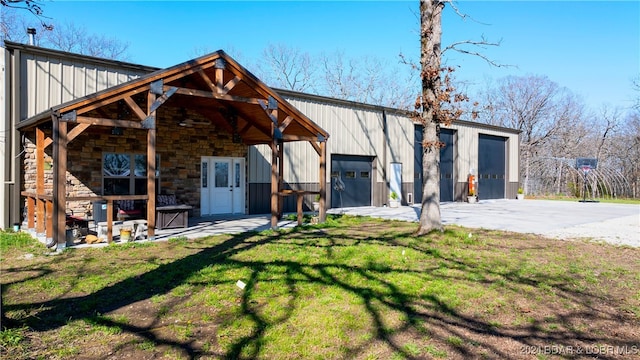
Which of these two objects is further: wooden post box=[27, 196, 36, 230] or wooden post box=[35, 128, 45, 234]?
wooden post box=[27, 196, 36, 230]

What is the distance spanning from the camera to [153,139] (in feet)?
25.1

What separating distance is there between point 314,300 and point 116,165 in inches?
323

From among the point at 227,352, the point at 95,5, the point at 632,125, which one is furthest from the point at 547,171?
the point at 227,352

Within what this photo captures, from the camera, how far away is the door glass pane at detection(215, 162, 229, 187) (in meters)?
12.3

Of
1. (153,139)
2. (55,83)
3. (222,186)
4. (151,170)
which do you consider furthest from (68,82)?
(222,186)

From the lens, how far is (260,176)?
1309 centimetres

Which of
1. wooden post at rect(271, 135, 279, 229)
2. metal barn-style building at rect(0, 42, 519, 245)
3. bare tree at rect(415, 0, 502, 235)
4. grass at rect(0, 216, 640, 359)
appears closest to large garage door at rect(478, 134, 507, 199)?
metal barn-style building at rect(0, 42, 519, 245)

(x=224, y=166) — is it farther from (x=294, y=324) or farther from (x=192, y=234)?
(x=294, y=324)

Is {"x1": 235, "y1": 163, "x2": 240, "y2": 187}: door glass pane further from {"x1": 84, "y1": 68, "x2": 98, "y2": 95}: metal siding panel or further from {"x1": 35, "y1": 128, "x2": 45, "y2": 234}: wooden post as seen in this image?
{"x1": 35, "y1": 128, "x2": 45, "y2": 234}: wooden post

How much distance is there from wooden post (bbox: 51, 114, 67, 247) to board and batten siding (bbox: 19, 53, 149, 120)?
3.04 meters

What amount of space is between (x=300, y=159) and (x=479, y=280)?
31.9 feet

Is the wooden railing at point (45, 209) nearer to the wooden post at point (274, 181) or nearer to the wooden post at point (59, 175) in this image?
the wooden post at point (59, 175)

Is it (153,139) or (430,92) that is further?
(430,92)

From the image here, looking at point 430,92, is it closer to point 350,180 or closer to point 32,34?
point 350,180
